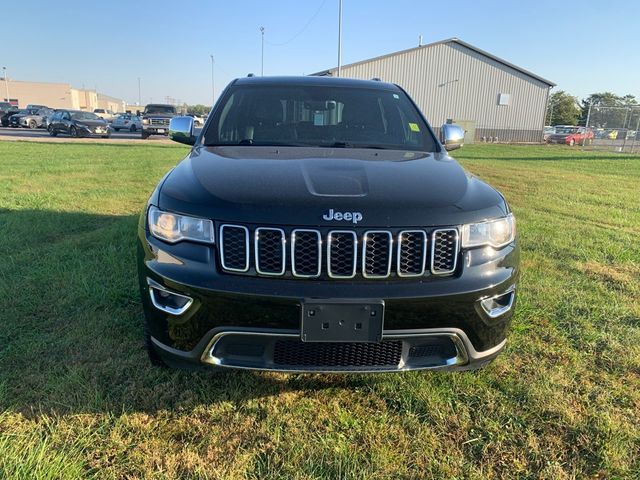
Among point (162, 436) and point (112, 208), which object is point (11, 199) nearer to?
point (112, 208)

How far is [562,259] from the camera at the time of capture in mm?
4746

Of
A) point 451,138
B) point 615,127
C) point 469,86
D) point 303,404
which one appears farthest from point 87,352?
point 469,86

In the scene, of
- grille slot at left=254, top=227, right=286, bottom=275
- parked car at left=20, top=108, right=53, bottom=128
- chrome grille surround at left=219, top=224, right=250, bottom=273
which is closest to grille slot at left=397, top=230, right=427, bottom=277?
grille slot at left=254, top=227, right=286, bottom=275

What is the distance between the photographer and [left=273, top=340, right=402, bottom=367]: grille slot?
2025mm

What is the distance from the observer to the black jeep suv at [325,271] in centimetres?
196

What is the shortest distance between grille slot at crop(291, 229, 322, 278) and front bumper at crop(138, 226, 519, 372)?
0.15ft

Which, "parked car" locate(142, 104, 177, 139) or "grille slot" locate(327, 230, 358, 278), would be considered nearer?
"grille slot" locate(327, 230, 358, 278)

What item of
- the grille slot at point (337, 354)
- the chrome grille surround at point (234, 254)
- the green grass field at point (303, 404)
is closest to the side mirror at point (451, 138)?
the green grass field at point (303, 404)

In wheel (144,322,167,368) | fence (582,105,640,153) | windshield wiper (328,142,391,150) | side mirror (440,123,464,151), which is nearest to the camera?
wheel (144,322,167,368)

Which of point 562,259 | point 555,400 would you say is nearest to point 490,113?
point 562,259

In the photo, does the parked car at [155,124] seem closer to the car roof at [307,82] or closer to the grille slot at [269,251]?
the car roof at [307,82]

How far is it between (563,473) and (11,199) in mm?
7422

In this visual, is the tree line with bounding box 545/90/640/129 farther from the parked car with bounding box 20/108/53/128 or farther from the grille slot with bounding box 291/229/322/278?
the parked car with bounding box 20/108/53/128

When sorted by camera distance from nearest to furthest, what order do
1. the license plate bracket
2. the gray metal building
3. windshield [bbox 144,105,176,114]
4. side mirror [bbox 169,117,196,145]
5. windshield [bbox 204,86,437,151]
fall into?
the license plate bracket, windshield [bbox 204,86,437,151], side mirror [bbox 169,117,196,145], windshield [bbox 144,105,176,114], the gray metal building
